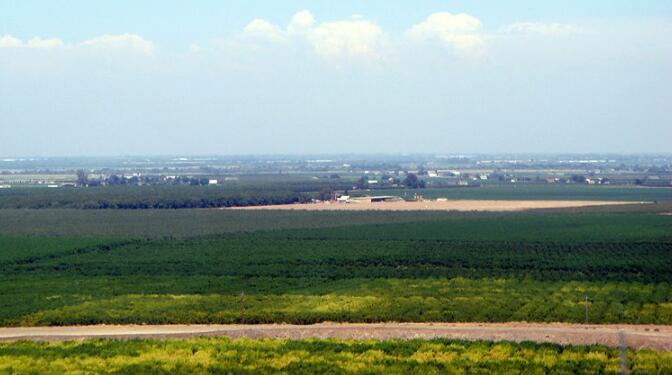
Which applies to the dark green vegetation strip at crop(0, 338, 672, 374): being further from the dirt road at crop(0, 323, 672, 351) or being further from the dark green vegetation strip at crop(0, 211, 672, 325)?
the dark green vegetation strip at crop(0, 211, 672, 325)

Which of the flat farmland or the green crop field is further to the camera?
the green crop field

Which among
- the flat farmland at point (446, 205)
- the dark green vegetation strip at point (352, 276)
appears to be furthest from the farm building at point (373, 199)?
the dark green vegetation strip at point (352, 276)

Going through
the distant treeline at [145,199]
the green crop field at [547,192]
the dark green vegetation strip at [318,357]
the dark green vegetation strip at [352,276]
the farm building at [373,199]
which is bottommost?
the green crop field at [547,192]

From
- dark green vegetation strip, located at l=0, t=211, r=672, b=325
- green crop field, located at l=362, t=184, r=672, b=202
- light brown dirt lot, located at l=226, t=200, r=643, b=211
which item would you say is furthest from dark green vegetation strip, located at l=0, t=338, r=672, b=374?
green crop field, located at l=362, t=184, r=672, b=202

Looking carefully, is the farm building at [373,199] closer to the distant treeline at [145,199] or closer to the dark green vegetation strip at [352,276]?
the distant treeline at [145,199]

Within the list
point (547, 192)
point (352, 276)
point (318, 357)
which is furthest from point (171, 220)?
point (318, 357)

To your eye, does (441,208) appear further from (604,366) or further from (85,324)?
(604,366)

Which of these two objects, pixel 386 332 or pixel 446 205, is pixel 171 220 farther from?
pixel 386 332
